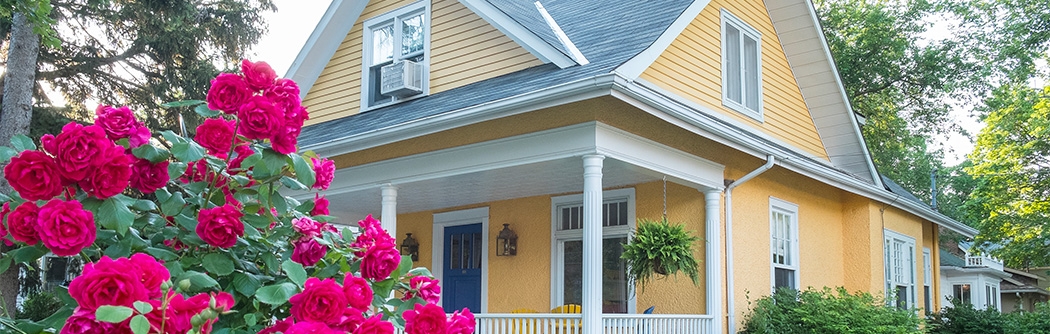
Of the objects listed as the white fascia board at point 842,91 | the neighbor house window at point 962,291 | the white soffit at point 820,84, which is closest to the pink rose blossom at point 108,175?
the white soffit at point 820,84

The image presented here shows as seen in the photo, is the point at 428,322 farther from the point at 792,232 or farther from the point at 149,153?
the point at 792,232

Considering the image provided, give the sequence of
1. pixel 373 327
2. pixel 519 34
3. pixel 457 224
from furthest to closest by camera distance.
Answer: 1. pixel 457 224
2. pixel 519 34
3. pixel 373 327

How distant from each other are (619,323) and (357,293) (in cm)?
557

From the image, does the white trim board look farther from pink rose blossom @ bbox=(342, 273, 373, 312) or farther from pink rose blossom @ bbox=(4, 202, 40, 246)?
pink rose blossom @ bbox=(4, 202, 40, 246)

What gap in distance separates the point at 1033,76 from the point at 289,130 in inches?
964

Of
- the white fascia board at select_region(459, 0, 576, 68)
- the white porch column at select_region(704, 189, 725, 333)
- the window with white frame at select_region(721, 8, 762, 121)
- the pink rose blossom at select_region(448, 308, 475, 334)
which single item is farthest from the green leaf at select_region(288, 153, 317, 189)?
the window with white frame at select_region(721, 8, 762, 121)

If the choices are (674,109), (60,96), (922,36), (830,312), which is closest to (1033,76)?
(922,36)

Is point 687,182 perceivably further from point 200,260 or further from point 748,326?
point 200,260

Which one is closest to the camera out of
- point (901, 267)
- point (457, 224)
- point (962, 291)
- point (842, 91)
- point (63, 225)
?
point (63, 225)

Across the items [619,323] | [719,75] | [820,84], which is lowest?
[619,323]

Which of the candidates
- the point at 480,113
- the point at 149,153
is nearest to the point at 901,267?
the point at 480,113

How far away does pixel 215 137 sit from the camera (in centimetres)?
271

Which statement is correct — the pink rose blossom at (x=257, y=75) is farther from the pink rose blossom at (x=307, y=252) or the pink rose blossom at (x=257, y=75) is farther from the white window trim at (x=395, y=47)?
the white window trim at (x=395, y=47)

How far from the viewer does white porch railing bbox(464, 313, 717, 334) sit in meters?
7.50
